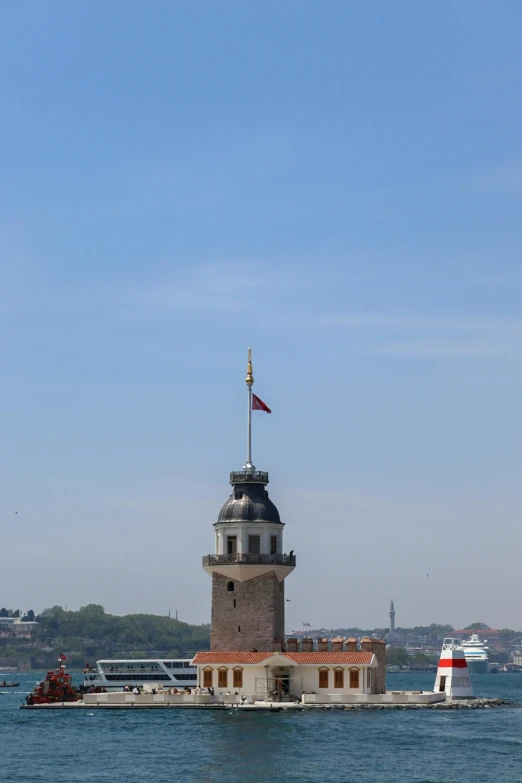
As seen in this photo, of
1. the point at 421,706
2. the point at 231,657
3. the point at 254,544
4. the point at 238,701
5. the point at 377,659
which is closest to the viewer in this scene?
the point at 421,706

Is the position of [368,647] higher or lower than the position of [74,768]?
higher

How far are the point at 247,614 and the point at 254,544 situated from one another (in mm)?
4371

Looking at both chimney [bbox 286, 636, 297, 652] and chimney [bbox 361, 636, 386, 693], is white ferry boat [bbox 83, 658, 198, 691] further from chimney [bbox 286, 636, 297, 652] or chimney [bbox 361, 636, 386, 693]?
chimney [bbox 361, 636, 386, 693]

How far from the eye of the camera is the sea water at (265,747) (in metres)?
52.4

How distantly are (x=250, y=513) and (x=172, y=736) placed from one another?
69.9 ft

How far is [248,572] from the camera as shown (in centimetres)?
8162

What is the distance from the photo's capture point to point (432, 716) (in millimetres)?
73188

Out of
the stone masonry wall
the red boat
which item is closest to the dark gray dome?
the stone masonry wall

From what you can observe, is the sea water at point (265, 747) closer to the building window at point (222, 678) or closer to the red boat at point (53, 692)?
the building window at point (222, 678)

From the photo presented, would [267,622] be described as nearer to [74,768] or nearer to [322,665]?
[322,665]

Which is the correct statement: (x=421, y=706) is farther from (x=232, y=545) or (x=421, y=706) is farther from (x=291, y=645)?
(x=232, y=545)

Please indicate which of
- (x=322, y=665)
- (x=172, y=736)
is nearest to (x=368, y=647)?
(x=322, y=665)

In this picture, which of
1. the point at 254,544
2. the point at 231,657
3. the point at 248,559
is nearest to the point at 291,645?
the point at 231,657

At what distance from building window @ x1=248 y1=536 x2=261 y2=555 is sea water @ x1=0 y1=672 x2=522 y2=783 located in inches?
435
